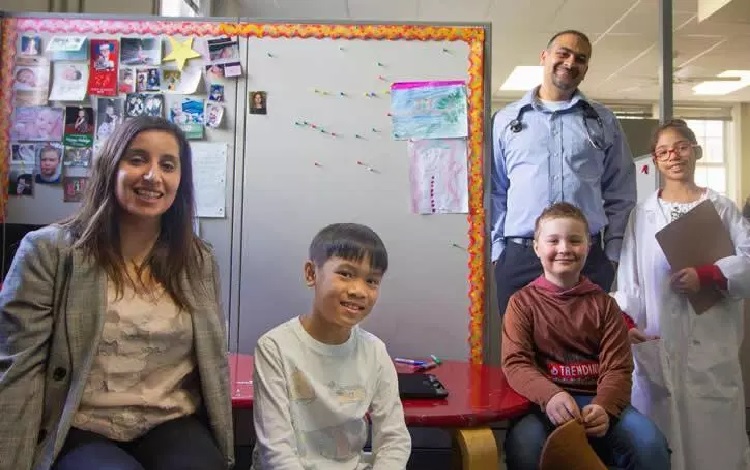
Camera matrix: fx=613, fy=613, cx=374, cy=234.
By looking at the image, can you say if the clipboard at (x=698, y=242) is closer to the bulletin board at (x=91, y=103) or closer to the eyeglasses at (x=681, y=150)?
the eyeglasses at (x=681, y=150)

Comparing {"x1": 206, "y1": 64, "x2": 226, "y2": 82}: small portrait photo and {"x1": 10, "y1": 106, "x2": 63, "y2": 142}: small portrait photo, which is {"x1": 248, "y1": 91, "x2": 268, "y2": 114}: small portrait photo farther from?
{"x1": 10, "y1": 106, "x2": 63, "y2": 142}: small portrait photo

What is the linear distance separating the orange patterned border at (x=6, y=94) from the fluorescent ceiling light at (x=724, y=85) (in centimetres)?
671

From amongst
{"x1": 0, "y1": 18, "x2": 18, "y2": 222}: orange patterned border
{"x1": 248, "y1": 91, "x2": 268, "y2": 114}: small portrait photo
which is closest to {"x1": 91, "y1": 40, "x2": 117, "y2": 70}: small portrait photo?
{"x1": 0, "y1": 18, "x2": 18, "y2": 222}: orange patterned border

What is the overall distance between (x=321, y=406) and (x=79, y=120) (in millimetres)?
1441

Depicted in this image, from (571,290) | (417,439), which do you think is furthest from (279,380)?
(417,439)

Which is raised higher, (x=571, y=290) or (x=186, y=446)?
(x=571, y=290)

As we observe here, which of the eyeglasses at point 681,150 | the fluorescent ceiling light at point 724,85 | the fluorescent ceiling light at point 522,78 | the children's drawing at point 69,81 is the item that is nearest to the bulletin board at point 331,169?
the children's drawing at point 69,81

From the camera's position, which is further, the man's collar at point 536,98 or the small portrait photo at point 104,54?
the small portrait photo at point 104,54

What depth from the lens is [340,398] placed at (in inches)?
49.3

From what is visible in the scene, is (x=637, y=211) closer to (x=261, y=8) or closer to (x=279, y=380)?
(x=279, y=380)

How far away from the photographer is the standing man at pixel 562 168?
1.88 metres

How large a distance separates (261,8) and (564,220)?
12.2 ft

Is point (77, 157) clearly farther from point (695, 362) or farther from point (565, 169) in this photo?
point (695, 362)

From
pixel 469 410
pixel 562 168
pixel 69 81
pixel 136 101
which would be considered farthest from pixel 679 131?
pixel 69 81
